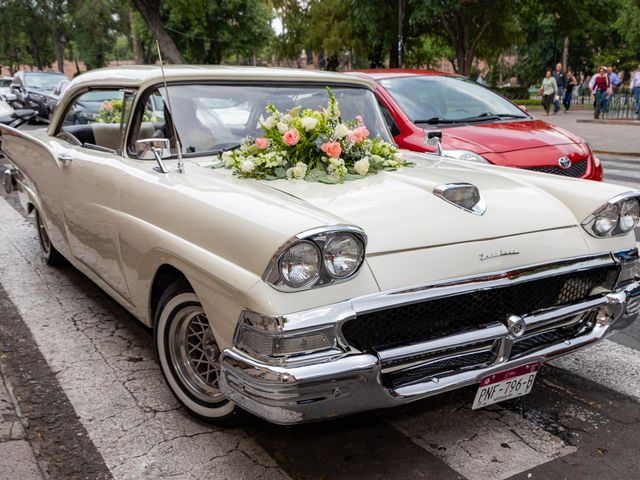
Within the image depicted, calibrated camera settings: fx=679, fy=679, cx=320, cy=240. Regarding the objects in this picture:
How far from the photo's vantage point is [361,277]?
263cm

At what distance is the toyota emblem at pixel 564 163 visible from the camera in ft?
22.3

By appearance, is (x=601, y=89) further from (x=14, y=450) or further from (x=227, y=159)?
(x=14, y=450)

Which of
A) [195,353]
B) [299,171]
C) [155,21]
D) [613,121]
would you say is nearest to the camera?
[195,353]

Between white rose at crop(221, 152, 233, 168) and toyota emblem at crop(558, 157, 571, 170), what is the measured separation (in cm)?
428

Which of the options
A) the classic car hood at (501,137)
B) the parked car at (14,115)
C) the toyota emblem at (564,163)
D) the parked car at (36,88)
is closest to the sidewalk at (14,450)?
the classic car hood at (501,137)

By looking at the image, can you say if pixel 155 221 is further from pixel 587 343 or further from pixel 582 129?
pixel 582 129

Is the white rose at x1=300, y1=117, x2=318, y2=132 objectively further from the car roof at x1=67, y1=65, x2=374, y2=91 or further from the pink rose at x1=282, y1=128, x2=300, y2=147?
the car roof at x1=67, y1=65, x2=374, y2=91

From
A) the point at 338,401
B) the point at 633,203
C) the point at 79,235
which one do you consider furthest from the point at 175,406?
the point at 633,203

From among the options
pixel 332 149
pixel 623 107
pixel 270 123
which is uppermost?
pixel 270 123

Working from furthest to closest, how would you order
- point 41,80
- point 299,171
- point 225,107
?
1. point 41,80
2. point 225,107
3. point 299,171

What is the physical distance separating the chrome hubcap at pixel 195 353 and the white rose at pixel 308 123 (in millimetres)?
1165

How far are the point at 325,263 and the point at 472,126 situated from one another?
501 cm

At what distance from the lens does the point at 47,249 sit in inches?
234

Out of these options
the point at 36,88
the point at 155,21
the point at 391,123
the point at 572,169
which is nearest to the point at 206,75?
the point at 391,123
